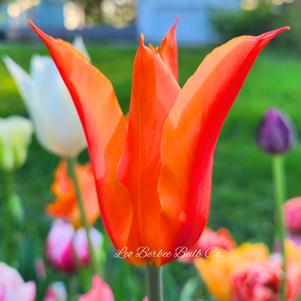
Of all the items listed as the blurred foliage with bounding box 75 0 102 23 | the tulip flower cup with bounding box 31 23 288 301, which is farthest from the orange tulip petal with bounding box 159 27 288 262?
the blurred foliage with bounding box 75 0 102 23

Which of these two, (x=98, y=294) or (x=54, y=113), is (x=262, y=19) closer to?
(x=54, y=113)

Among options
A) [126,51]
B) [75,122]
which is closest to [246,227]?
[75,122]

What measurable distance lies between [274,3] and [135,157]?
402 inches

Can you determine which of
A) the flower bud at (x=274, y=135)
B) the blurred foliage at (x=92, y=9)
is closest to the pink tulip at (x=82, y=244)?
the flower bud at (x=274, y=135)

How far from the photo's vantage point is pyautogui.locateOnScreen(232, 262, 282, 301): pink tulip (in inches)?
26.2

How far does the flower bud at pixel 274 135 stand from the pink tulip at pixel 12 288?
0.38 metres

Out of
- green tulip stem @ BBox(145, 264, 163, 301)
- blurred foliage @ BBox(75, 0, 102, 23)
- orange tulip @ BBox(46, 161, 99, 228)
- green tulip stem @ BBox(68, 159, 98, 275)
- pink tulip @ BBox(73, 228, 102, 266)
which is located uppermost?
green tulip stem @ BBox(145, 264, 163, 301)

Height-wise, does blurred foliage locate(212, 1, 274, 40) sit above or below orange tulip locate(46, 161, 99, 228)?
below

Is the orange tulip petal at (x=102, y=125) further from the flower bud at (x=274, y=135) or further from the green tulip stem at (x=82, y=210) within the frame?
the flower bud at (x=274, y=135)

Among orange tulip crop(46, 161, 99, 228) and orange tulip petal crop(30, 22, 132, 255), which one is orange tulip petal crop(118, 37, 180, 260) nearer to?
orange tulip petal crop(30, 22, 132, 255)

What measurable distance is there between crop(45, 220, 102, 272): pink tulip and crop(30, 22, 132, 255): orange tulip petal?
0.45m

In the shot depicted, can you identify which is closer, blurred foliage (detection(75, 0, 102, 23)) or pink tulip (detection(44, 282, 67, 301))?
pink tulip (detection(44, 282, 67, 301))

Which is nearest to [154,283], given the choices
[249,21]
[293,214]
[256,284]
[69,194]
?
[256,284]

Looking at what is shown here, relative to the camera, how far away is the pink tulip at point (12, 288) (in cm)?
49
